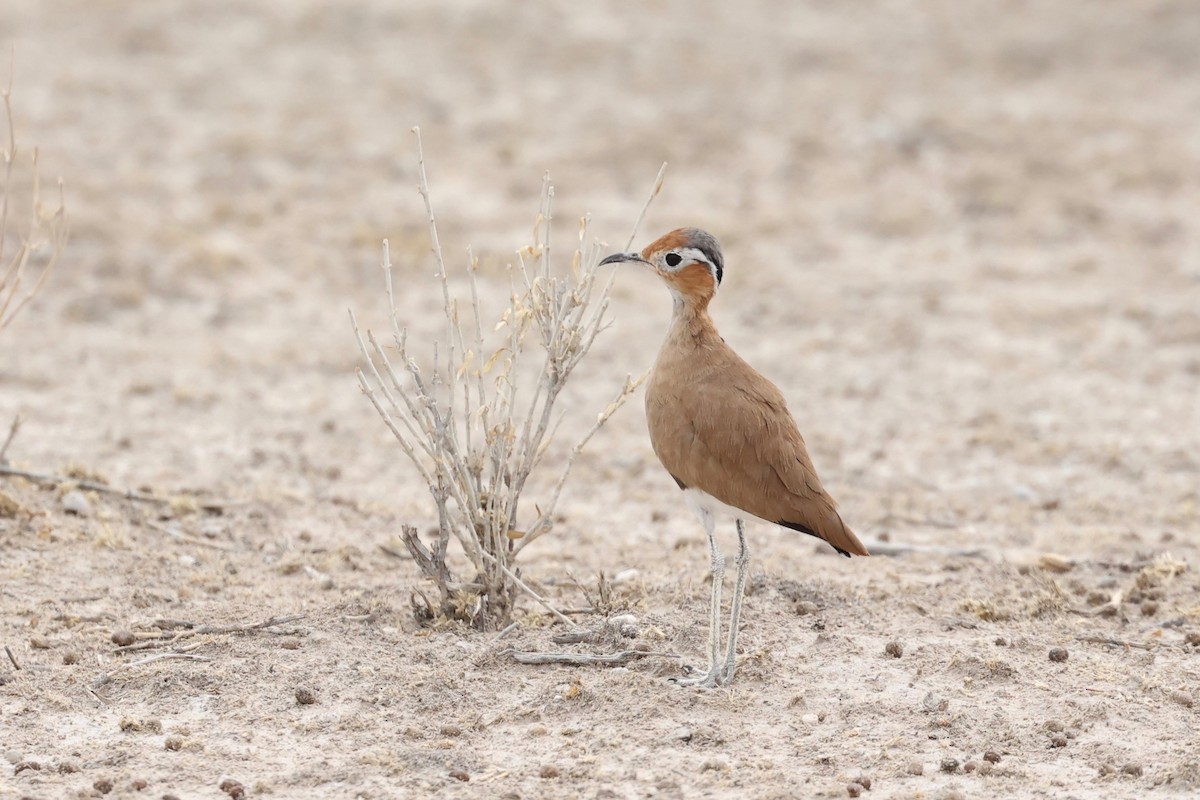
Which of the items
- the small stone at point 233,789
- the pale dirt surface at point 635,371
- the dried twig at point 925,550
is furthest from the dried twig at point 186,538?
the dried twig at point 925,550

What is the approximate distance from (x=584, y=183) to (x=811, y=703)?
7867 mm

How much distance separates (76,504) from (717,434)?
309 centimetres

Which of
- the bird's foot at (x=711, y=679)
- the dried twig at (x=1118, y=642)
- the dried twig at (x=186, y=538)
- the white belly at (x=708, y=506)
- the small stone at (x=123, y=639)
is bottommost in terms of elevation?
the small stone at (x=123, y=639)

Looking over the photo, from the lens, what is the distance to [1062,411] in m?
8.90

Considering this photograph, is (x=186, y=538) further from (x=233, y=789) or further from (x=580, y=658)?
(x=233, y=789)

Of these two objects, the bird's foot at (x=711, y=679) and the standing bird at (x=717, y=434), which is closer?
the standing bird at (x=717, y=434)

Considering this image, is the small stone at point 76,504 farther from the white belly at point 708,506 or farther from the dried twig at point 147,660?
the white belly at point 708,506

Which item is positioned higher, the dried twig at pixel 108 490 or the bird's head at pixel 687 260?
the bird's head at pixel 687 260

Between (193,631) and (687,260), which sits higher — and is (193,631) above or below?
below

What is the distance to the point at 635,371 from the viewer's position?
9.48 metres

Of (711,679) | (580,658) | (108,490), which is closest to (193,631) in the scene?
(580,658)

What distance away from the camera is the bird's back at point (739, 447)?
4855 millimetres

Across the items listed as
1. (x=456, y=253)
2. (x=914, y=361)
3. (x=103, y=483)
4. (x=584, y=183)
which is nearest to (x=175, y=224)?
(x=456, y=253)

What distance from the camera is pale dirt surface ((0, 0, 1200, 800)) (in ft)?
15.5
